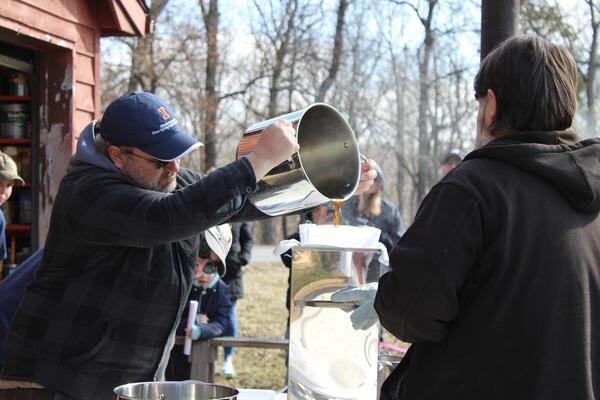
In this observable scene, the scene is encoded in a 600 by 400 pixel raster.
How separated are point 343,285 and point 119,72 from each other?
60.3 feet

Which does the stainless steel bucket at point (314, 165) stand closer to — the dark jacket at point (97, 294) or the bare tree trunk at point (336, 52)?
the dark jacket at point (97, 294)

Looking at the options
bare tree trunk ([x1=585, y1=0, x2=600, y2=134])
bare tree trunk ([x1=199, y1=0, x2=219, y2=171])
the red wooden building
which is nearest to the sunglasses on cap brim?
the red wooden building

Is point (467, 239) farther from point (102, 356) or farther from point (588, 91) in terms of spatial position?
point (588, 91)

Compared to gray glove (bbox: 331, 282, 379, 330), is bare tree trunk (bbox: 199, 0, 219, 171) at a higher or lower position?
higher

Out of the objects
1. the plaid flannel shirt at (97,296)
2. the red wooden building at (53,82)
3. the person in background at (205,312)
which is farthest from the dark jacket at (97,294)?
the red wooden building at (53,82)

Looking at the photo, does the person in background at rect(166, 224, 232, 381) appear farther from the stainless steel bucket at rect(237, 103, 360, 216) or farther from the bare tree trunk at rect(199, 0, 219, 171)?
the bare tree trunk at rect(199, 0, 219, 171)

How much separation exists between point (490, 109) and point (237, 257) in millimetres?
5482

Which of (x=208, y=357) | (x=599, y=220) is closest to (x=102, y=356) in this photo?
(x=599, y=220)

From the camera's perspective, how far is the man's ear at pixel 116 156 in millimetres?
2523

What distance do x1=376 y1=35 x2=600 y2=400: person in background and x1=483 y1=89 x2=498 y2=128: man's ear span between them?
4cm

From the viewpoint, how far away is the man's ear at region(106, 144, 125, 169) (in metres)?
2.52

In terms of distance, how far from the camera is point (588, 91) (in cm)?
1491

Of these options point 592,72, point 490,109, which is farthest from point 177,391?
point 592,72

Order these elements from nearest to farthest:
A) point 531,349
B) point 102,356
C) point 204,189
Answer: point 531,349, point 204,189, point 102,356
